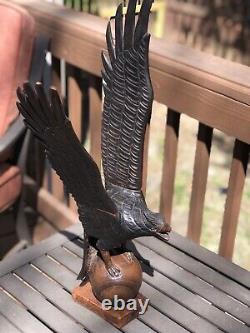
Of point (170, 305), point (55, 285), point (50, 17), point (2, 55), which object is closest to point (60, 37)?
point (50, 17)

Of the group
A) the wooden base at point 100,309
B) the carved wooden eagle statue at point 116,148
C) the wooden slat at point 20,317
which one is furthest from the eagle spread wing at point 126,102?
the wooden slat at point 20,317

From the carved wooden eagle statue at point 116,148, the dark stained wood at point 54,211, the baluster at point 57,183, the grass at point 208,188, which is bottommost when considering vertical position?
the grass at point 208,188

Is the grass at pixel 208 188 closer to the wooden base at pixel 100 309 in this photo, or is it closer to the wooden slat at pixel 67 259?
the wooden slat at pixel 67 259

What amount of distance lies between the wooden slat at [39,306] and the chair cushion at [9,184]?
57cm

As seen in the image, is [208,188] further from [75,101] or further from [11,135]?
[11,135]

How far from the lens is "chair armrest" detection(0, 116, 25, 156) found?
2.15m

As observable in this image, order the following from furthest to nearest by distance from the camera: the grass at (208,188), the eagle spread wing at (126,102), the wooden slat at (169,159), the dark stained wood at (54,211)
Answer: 1. the grass at (208,188)
2. the dark stained wood at (54,211)
3. the wooden slat at (169,159)
4. the eagle spread wing at (126,102)

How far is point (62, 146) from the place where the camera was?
134 centimetres

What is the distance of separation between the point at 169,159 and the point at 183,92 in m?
0.34

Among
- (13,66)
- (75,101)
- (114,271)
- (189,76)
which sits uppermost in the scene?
(189,76)

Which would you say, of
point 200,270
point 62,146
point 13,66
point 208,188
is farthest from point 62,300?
point 208,188

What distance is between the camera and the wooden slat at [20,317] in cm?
158

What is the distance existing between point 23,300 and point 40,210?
1245 millimetres

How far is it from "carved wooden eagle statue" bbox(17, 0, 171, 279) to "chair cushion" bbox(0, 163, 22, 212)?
2.65ft
